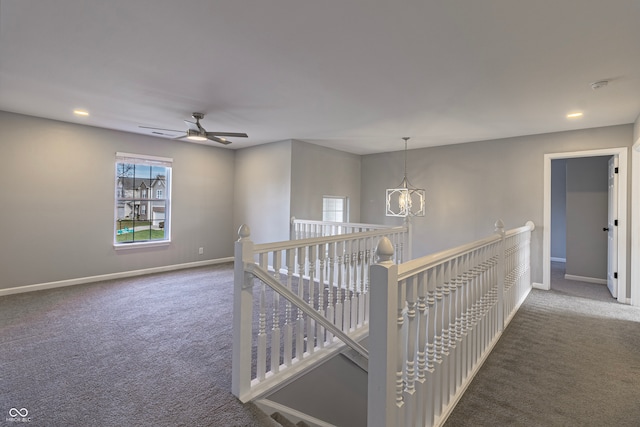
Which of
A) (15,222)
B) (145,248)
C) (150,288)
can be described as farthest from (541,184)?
(15,222)

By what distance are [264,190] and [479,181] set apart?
3.95 m

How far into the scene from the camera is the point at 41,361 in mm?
2457

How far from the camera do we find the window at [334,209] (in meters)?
6.41

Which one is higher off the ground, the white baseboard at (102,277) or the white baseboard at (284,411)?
the white baseboard at (102,277)

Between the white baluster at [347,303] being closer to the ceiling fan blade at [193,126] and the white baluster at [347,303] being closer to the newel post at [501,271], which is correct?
the newel post at [501,271]

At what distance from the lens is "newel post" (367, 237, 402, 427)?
1.29m

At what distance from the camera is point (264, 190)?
234 inches

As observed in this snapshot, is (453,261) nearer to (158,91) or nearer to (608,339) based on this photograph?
(608,339)

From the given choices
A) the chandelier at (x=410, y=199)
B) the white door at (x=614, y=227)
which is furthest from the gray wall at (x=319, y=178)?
the white door at (x=614, y=227)

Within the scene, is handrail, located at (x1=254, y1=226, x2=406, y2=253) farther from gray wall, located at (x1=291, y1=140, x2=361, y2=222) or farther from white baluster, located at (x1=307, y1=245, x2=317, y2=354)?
gray wall, located at (x1=291, y1=140, x2=361, y2=222)

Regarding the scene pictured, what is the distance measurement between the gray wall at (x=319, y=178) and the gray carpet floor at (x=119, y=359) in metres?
2.23

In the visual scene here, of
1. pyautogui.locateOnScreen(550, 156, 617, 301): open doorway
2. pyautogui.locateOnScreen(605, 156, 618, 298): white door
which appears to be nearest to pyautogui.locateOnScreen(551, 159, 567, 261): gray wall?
pyautogui.locateOnScreen(550, 156, 617, 301): open doorway

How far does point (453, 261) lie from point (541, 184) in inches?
158

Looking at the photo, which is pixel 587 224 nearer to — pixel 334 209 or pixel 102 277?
pixel 334 209
